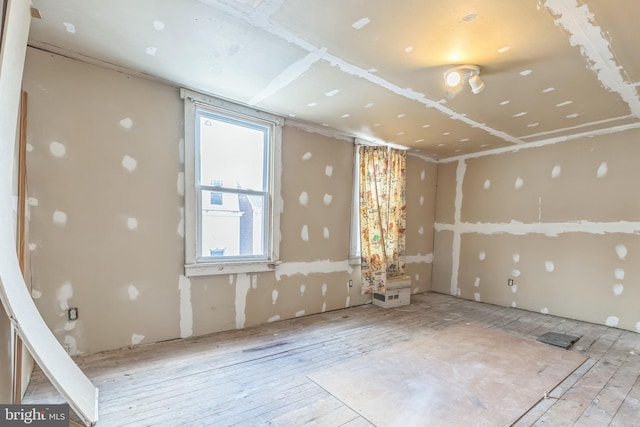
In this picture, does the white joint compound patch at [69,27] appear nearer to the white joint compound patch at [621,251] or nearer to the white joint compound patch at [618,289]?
the white joint compound patch at [621,251]

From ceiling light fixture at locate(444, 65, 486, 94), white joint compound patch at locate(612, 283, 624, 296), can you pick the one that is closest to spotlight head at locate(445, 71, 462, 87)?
ceiling light fixture at locate(444, 65, 486, 94)

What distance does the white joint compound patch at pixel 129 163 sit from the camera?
2.64m

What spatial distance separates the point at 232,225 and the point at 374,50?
90.0 inches

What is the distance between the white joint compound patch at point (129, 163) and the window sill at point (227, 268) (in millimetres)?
1059

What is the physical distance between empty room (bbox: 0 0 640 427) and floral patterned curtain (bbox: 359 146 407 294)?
34 millimetres

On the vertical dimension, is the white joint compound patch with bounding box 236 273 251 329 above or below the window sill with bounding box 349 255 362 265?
below

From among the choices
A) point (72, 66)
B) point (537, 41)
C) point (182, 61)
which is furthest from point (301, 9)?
point (72, 66)

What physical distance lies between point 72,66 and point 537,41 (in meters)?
3.54

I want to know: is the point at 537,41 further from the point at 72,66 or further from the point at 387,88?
the point at 72,66

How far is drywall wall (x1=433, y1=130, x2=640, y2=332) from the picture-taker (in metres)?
3.62

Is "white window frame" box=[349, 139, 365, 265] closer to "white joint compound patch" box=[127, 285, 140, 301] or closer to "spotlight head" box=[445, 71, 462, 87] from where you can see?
"spotlight head" box=[445, 71, 462, 87]

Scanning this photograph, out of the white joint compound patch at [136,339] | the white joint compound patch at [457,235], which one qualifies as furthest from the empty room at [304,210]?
the white joint compound patch at [457,235]

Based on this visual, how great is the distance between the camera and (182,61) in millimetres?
2332

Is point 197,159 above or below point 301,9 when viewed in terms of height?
below
